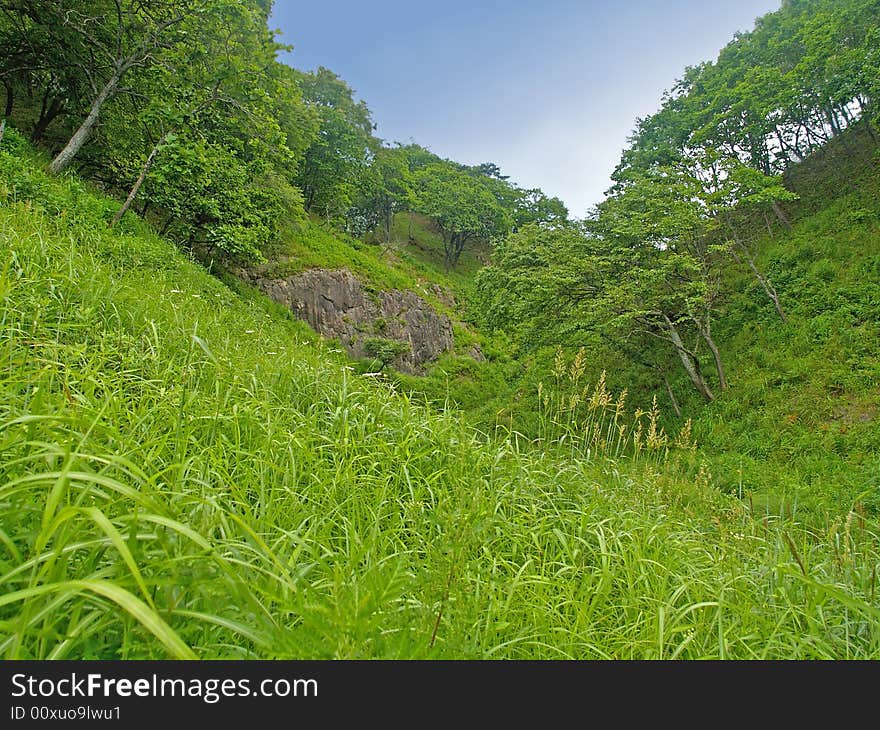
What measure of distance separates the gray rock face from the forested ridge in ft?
1.96

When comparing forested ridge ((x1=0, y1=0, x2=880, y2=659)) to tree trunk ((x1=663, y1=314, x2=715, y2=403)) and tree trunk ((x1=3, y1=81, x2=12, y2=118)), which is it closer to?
tree trunk ((x1=663, y1=314, x2=715, y2=403))

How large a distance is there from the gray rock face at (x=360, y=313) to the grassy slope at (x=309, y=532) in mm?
12893

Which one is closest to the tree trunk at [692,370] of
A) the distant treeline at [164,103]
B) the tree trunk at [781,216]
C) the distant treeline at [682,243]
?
the distant treeline at [682,243]

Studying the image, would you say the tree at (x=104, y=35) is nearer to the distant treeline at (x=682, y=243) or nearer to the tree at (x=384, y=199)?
the distant treeline at (x=682, y=243)

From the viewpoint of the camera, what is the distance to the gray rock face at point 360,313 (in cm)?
1683

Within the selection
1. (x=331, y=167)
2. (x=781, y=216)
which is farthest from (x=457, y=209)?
(x=781, y=216)

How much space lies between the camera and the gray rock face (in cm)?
1683

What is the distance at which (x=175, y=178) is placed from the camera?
401 inches

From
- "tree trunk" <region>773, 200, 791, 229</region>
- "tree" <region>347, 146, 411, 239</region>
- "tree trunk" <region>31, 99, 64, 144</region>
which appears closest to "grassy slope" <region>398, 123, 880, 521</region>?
"tree trunk" <region>773, 200, 791, 229</region>

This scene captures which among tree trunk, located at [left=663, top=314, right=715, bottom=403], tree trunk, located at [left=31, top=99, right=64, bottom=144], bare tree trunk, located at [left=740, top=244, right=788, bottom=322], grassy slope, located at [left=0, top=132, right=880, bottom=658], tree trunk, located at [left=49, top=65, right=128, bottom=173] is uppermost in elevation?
tree trunk, located at [left=31, top=99, right=64, bottom=144]

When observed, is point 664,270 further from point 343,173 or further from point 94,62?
point 343,173

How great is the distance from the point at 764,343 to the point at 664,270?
13.5 ft
